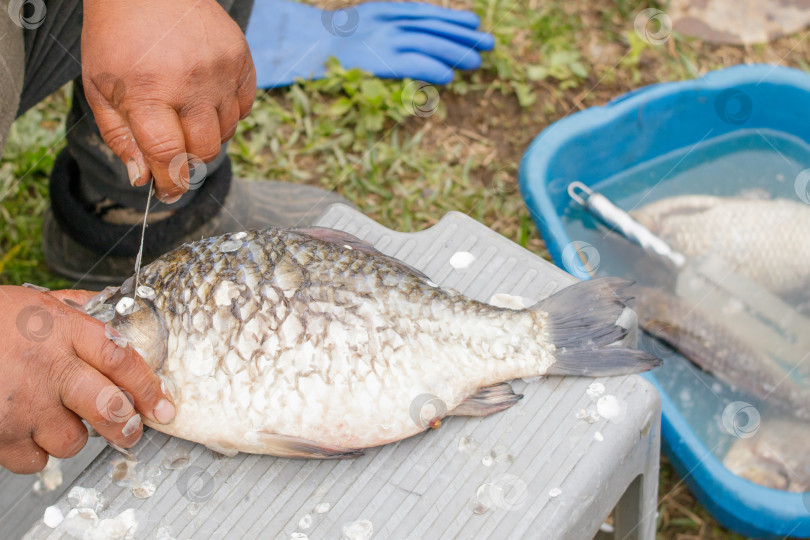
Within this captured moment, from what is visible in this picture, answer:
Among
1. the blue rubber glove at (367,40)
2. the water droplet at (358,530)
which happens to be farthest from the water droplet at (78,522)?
the blue rubber glove at (367,40)

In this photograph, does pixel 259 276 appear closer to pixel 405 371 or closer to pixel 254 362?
pixel 254 362

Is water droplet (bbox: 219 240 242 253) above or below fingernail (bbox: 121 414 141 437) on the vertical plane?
above

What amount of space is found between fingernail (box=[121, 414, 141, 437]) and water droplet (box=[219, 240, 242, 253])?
492mm

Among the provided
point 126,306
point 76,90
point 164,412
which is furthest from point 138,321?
point 76,90

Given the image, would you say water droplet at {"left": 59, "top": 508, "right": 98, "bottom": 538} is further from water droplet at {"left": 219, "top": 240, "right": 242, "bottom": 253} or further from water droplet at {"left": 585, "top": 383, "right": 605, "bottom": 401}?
water droplet at {"left": 585, "top": 383, "right": 605, "bottom": 401}

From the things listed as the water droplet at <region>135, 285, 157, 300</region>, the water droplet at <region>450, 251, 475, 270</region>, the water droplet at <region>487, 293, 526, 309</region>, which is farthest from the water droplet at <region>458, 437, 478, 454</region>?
the water droplet at <region>135, 285, 157, 300</region>

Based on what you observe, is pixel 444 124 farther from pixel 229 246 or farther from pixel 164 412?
pixel 164 412

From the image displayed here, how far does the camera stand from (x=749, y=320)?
3.15 metres

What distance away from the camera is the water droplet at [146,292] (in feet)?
6.48

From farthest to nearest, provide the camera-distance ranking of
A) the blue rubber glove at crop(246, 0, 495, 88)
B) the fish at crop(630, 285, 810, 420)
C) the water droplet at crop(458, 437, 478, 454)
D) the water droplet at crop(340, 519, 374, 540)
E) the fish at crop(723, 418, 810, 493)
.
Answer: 1. the blue rubber glove at crop(246, 0, 495, 88)
2. the fish at crop(630, 285, 810, 420)
3. the fish at crop(723, 418, 810, 493)
4. the water droplet at crop(458, 437, 478, 454)
5. the water droplet at crop(340, 519, 374, 540)

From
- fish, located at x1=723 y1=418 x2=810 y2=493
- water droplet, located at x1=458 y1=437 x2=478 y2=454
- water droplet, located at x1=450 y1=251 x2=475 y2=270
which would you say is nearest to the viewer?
water droplet, located at x1=458 y1=437 x2=478 y2=454

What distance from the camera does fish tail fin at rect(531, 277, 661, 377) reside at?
6.47 ft

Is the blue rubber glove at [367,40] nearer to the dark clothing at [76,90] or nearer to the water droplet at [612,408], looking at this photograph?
the dark clothing at [76,90]

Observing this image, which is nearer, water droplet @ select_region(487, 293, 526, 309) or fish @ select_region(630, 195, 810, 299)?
water droplet @ select_region(487, 293, 526, 309)
